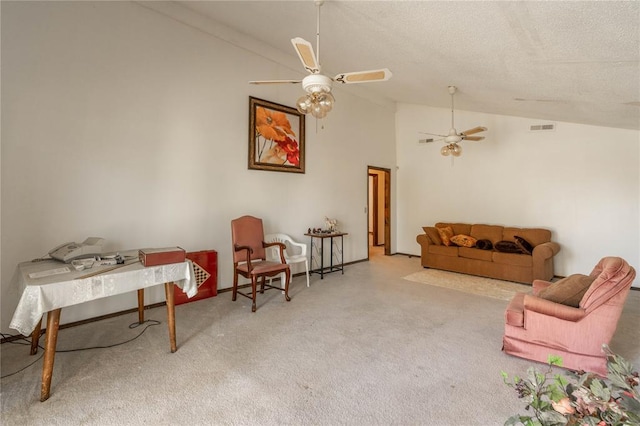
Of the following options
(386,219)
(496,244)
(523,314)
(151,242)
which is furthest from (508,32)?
(386,219)

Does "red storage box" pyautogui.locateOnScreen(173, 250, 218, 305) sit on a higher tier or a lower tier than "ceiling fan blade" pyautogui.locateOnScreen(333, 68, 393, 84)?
lower

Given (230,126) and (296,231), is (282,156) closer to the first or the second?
(230,126)

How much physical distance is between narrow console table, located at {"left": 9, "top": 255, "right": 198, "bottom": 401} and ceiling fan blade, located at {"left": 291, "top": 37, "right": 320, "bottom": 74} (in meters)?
2.03

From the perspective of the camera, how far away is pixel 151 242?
3.72 m

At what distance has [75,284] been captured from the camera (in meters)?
2.07

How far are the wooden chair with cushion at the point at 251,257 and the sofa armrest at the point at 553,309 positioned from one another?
2.62 m

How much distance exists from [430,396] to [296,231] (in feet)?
11.7

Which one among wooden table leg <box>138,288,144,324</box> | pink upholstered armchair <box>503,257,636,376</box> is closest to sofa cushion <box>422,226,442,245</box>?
pink upholstered armchair <box>503,257,636,376</box>

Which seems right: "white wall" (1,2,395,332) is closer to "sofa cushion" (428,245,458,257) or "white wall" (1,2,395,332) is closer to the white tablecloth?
the white tablecloth

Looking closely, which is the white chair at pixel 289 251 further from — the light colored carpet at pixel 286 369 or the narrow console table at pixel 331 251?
the light colored carpet at pixel 286 369

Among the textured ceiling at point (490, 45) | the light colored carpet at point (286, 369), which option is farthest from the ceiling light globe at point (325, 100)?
the light colored carpet at point (286, 369)

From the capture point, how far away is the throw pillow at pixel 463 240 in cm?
558

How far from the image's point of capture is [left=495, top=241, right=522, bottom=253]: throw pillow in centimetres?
505

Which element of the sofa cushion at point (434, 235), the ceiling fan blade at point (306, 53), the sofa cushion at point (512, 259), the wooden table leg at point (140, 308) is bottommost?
the wooden table leg at point (140, 308)
